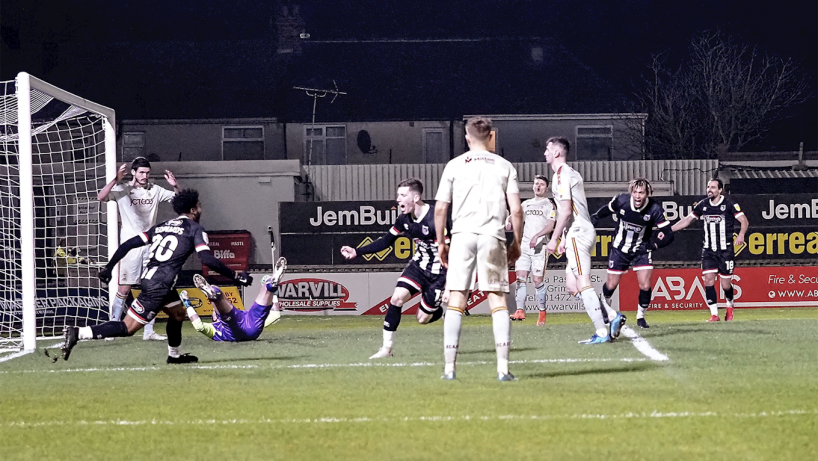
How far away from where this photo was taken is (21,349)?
12.2 m

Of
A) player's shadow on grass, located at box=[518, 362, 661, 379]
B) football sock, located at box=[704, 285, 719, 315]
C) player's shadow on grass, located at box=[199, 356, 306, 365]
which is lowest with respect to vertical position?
player's shadow on grass, located at box=[199, 356, 306, 365]

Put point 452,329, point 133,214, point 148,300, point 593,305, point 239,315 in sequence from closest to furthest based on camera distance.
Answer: point 452,329, point 148,300, point 593,305, point 239,315, point 133,214

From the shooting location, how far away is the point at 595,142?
42.5 meters

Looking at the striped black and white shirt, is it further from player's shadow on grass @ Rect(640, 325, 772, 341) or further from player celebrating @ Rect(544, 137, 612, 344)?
player celebrating @ Rect(544, 137, 612, 344)

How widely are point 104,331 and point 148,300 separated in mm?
503

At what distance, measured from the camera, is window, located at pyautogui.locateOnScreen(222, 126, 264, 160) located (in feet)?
138

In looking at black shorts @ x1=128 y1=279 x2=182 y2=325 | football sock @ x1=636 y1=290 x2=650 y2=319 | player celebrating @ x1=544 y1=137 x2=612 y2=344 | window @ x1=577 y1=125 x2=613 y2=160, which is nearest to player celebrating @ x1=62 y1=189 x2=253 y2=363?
black shorts @ x1=128 y1=279 x2=182 y2=325

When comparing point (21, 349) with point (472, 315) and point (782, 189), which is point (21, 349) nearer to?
point (472, 315)

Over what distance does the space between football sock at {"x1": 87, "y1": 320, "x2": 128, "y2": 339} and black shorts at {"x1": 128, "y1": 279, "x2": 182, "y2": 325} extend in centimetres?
16

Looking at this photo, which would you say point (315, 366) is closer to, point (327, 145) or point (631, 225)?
point (631, 225)

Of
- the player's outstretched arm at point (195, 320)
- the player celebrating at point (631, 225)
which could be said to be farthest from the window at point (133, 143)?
the player celebrating at point (631, 225)

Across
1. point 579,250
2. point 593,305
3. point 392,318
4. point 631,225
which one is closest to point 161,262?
point 392,318

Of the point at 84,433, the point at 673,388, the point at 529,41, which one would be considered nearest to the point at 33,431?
the point at 84,433

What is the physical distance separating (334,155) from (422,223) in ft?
105
